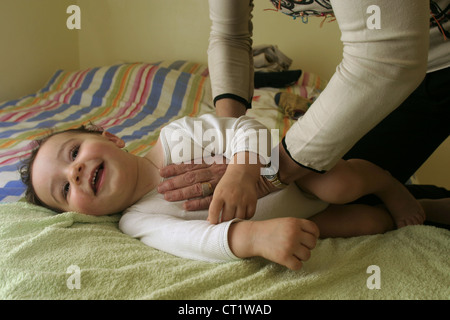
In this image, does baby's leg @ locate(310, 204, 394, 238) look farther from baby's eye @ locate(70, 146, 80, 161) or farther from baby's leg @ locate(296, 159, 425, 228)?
baby's eye @ locate(70, 146, 80, 161)

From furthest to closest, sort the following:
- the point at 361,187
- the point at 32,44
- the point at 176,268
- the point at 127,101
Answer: the point at 32,44 < the point at 127,101 < the point at 361,187 < the point at 176,268

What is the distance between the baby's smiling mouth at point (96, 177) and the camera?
881 millimetres

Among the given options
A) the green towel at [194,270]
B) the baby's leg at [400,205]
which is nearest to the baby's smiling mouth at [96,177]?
the green towel at [194,270]

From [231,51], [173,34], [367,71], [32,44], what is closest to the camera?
[367,71]

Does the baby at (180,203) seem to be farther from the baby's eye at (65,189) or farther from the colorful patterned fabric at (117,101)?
the colorful patterned fabric at (117,101)

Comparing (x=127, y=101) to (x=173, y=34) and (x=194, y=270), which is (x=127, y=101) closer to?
(x=173, y=34)

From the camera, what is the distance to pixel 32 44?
96.2 inches

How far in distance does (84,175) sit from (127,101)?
1415 millimetres

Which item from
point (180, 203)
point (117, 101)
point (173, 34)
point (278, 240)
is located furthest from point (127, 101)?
point (278, 240)

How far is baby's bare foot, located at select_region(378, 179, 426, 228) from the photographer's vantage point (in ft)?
2.92

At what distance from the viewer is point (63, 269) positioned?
2.10 ft
